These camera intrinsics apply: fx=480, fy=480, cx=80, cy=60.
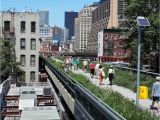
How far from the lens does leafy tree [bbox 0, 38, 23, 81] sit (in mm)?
75438

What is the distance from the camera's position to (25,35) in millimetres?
87625

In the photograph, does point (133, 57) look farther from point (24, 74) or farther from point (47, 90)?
point (24, 74)

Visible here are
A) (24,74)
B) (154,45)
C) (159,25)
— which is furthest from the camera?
(24,74)

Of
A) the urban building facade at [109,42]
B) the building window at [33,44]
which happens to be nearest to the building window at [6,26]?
the building window at [33,44]

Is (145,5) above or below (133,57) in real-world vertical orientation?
above

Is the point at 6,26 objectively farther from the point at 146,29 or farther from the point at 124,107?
the point at 124,107

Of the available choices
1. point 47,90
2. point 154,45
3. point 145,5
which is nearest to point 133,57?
point 154,45

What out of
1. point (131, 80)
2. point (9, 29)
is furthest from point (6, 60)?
point (131, 80)

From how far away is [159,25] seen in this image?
4391cm

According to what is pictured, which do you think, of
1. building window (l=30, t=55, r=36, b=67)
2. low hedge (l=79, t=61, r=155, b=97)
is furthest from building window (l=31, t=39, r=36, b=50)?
low hedge (l=79, t=61, r=155, b=97)

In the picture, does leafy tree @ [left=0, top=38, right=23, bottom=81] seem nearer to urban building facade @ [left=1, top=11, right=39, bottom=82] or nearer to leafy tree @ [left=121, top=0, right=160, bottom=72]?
urban building facade @ [left=1, top=11, right=39, bottom=82]

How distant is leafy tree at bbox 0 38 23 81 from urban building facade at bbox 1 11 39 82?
23.9 ft

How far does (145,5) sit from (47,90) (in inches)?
511

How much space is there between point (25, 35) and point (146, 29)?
45.2 meters
